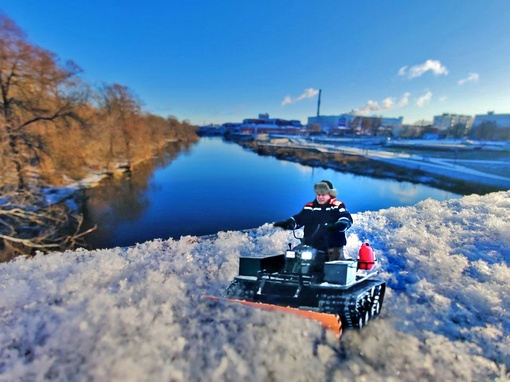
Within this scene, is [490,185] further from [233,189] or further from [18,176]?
[18,176]

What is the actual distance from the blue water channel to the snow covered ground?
12.1 m

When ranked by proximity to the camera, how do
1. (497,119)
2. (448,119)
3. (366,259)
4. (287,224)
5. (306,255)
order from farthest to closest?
(448,119) < (497,119) < (287,224) < (366,259) < (306,255)

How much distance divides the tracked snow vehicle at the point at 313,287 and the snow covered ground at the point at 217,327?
0.10 m

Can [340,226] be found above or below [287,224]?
above

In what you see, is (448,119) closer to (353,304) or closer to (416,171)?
(416,171)

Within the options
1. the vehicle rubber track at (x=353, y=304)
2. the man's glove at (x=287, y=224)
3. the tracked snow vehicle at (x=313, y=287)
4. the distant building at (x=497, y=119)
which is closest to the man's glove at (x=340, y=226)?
the tracked snow vehicle at (x=313, y=287)

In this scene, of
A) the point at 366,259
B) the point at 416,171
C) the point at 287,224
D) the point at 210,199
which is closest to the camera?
the point at 366,259

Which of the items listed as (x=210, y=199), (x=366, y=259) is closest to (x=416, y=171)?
(x=210, y=199)

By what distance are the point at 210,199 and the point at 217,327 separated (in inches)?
765

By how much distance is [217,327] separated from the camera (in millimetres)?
2092

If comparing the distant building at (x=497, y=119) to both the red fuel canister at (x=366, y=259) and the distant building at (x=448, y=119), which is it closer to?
the distant building at (x=448, y=119)

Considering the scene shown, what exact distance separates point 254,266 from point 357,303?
0.99m

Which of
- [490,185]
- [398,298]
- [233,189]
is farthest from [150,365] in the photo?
[490,185]

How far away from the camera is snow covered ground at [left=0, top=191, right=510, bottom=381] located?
1714mm
